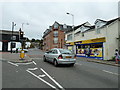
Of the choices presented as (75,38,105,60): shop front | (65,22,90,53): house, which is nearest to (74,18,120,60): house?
(75,38,105,60): shop front

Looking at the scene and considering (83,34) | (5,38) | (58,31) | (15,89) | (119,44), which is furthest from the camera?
(58,31)

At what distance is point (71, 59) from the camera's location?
9875 millimetres

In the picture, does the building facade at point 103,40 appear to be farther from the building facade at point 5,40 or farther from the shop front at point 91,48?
the building facade at point 5,40

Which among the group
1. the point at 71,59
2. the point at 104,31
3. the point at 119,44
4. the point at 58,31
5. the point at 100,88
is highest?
the point at 58,31

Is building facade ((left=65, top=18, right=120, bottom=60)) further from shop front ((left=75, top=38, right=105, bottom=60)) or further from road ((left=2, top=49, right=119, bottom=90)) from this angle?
road ((left=2, top=49, right=119, bottom=90))

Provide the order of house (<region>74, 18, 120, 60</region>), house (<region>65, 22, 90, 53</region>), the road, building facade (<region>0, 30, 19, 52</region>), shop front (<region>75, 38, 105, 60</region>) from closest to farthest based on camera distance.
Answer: the road → house (<region>74, 18, 120, 60</region>) → shop front (<region>75, 38, 105, 60</region>) → house (<region>65, 22, 90, 53</region>) → building facade (<region>0, 30, 19, 52</region>)

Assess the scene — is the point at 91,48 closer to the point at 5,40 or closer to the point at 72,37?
the point at 72,37

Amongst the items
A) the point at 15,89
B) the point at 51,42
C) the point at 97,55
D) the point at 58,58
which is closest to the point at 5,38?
the point at 51,42

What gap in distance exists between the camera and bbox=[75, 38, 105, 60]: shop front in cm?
1846

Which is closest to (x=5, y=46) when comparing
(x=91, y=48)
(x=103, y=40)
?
(x=91, y=48)

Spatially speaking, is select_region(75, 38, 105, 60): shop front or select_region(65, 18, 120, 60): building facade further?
select_region(75, 38, 105, 60): shop front

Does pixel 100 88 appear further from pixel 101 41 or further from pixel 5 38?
pixel 5 38

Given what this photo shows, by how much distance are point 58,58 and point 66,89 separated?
→ 5209 millimetres

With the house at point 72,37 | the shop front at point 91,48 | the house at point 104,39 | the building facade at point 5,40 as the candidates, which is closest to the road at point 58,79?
the house at point 104,39
